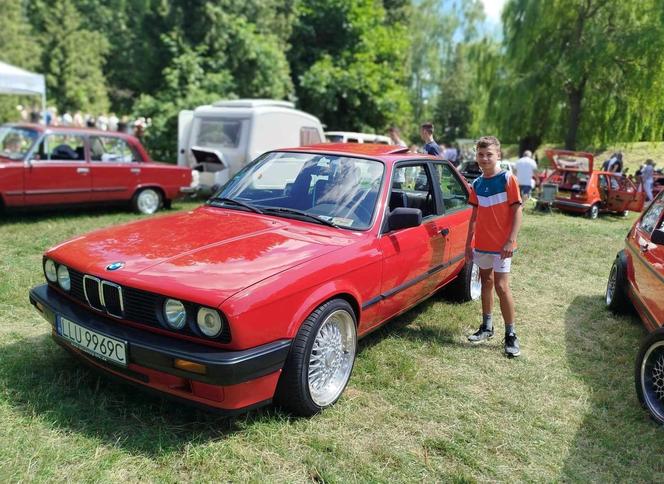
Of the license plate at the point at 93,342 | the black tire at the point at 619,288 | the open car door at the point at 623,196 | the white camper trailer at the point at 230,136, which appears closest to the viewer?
the license plate at the point at 93,342

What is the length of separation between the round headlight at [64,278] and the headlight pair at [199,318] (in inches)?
36.0

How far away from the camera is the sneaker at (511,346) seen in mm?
4325

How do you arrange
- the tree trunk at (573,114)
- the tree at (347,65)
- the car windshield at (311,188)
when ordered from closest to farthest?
the car windshield at (311,188) < the tree trunk at (573,114) < the tree at (347,65)

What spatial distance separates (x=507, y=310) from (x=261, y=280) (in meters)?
2.46

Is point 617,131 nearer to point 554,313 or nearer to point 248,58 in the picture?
point 248,58

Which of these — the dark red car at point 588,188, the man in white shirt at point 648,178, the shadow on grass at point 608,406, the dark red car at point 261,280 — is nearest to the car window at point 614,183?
the dark red car at point 588,188

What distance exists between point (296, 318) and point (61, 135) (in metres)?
7.09

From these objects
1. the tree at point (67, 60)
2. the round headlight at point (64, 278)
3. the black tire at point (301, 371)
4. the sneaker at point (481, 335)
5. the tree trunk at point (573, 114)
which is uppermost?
the tree at point (67, 60)

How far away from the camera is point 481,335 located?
4.59 metres

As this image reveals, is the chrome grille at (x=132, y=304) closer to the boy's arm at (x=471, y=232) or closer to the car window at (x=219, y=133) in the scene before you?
the boy's arm at (x=471, y=232)

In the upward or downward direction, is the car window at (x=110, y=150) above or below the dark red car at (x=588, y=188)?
above

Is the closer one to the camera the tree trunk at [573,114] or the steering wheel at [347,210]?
the steering wheel at [347,210]

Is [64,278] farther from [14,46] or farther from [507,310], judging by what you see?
[14,46]

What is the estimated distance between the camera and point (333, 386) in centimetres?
337
